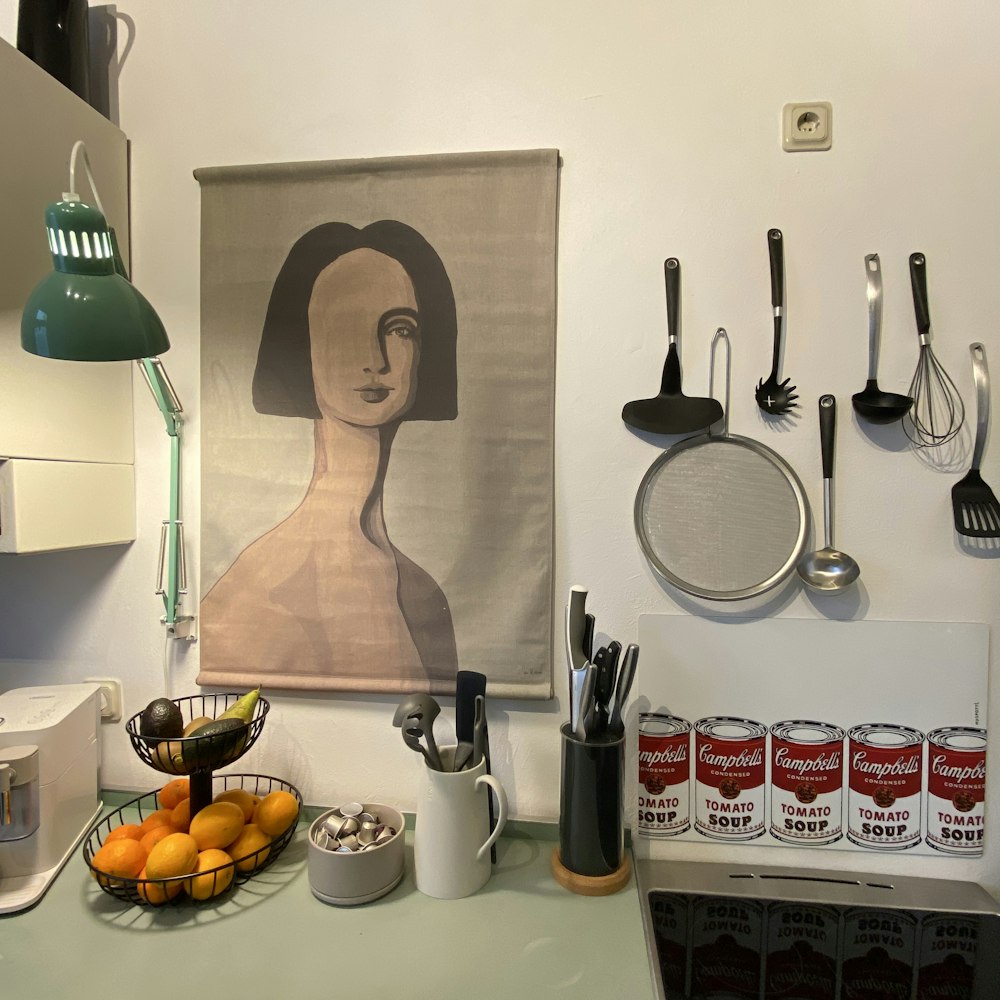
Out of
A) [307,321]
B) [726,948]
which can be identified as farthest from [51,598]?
[726,948]

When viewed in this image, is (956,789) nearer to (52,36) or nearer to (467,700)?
(467,700)

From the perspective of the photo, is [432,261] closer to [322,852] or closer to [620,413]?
[620,413]

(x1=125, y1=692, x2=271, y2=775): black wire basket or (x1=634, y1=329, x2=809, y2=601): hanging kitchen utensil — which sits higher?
(x1=634, y1=329, x2=809, y2=601): hanging kitchen utensil

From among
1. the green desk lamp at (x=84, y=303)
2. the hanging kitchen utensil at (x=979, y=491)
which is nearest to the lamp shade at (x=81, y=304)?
the green desk lamp at (x=84, y=303)

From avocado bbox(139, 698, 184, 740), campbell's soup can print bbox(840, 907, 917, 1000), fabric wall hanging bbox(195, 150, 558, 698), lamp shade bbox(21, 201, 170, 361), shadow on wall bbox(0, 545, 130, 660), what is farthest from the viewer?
shadow on wall bbox(0, 545, 130, 660)

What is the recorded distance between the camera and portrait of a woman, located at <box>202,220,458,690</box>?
118cm

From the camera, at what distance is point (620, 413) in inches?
45.8

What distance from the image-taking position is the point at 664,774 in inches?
45.6

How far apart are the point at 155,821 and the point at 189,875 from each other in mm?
144

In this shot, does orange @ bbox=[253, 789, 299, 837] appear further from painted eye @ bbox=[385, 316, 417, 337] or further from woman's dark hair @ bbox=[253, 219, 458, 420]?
painted eye @ bbox=[385, 316, 417, 337]

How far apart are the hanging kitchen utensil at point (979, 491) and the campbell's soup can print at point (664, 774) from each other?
51 centimetres

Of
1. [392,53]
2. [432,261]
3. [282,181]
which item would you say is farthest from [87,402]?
[392,53]

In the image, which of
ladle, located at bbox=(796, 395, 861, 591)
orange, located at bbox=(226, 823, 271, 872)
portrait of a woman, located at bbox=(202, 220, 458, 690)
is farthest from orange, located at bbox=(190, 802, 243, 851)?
ladle, located at bbox=(796, 395, 861, 591)

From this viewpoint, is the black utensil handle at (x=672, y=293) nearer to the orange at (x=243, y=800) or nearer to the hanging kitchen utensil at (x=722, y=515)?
the hanging kitchen utensil at (x=722, y=515)
